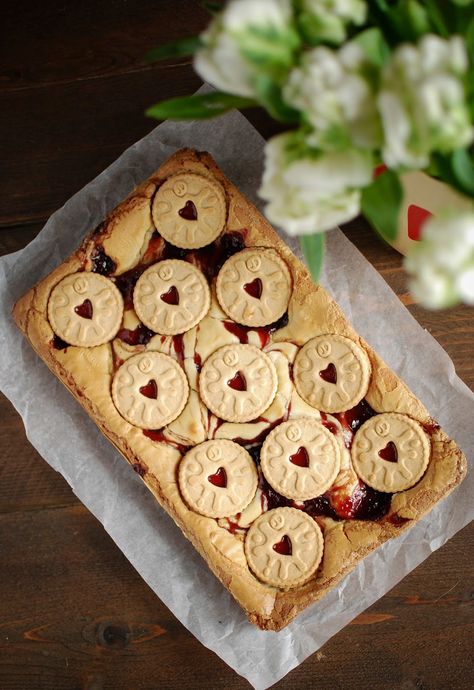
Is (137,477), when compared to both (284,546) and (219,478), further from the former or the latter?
(284,546)

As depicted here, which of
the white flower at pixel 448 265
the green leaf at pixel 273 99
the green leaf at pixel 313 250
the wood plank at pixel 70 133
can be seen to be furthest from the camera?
the wood plank at pixel 70 133

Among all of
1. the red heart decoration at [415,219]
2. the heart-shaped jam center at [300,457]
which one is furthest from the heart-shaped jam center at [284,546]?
the red heart decoration at [415,219]

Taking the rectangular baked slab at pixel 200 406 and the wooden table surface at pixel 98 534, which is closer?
the rectangular baked slab at pixel 200 406

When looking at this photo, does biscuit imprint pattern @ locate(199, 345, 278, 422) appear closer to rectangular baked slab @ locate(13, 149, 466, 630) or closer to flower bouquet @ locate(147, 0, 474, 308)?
rectangular baked slab @ locate(13, 149, 466, 630)

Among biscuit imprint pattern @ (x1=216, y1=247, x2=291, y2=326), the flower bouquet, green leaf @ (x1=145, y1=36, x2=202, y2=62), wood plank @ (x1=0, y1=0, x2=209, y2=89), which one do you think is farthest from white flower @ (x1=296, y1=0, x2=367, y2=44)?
wood plank @ (x1=0, y1=0, x2=209, y2=89)

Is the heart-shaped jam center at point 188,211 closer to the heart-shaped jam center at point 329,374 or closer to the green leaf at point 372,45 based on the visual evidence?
the heart-shaped jam center at point 329,374

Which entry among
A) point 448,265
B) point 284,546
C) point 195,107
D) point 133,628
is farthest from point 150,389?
point 448,265
